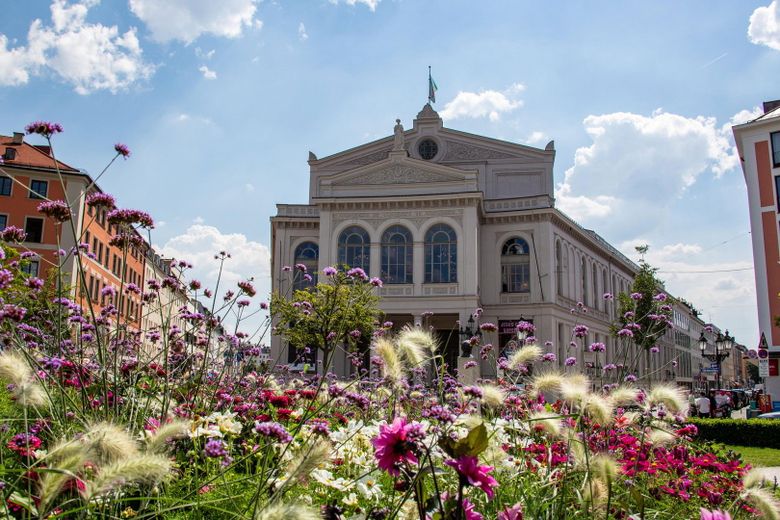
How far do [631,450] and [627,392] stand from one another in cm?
181

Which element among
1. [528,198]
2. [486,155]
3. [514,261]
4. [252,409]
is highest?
[486,155]

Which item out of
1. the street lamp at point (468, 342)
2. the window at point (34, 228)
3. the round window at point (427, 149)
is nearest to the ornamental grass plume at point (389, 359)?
the street lamp at point (468, 342)

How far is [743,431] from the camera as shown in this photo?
15.8 m

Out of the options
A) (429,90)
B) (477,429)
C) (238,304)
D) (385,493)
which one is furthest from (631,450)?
(429,90)

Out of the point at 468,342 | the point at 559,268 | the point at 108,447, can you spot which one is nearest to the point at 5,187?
the point at 559,268

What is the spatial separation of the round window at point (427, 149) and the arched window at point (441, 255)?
32.7 feet

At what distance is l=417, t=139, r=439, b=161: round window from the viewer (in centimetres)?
4931

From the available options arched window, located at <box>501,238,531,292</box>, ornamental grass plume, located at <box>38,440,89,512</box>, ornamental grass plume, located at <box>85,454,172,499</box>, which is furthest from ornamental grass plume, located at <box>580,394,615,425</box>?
arched window, located at <box>501,238,531,292</box>

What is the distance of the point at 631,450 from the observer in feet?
15.8

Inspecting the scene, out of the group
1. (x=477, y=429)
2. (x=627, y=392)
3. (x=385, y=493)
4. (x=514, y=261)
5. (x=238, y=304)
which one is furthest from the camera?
(x=514, y=261)

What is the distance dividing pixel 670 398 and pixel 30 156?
4905cm

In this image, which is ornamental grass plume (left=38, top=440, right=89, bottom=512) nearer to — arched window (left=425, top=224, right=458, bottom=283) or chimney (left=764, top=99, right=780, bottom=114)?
arched window (left=425, top=224, right=458, bottom=283)

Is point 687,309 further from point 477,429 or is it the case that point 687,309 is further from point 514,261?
point 477,429

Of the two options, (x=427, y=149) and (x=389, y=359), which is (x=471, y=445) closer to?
(x=389, y=359)
